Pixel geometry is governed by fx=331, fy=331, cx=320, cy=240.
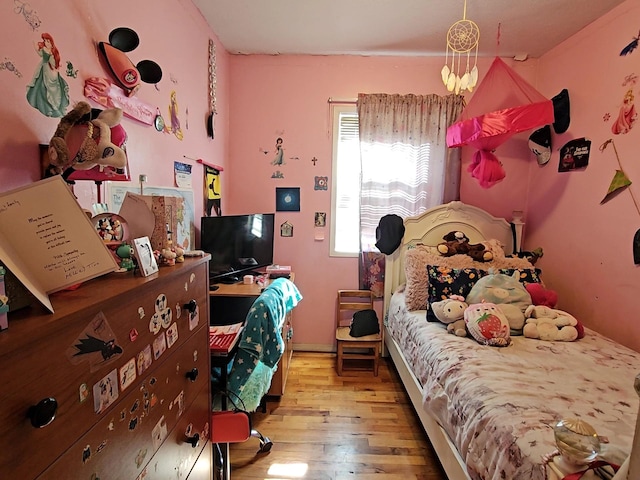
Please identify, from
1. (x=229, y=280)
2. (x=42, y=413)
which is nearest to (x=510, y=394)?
(x=42, y=413)

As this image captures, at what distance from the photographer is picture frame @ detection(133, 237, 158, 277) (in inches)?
35.2

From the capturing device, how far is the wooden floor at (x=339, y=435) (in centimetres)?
178

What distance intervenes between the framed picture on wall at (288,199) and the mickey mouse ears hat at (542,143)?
6.73 ft

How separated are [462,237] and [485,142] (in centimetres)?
75

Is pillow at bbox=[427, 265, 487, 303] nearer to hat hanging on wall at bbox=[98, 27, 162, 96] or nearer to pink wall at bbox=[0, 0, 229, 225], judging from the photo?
pink wall at bbox=[0, 0, 229, 225]

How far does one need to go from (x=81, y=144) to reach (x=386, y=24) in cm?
228

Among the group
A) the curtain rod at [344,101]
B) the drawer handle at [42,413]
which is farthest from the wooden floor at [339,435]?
the curtain rod at [344,101]

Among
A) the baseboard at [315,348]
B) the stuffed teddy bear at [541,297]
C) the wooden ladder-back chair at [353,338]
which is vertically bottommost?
the baseboard at [315,348]

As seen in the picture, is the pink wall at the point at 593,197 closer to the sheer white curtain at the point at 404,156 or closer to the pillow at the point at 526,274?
the pillow at the point at 526,274

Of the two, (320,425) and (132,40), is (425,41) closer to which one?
(132,40)

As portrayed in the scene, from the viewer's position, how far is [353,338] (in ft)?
9.11

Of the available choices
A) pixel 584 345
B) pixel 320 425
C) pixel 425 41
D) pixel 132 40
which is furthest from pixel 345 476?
pixel 425 41

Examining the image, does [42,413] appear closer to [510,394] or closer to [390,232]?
[510,394]

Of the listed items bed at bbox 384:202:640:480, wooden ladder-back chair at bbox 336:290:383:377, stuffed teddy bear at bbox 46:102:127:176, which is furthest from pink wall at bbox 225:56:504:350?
stuffed teddy bear at bbox 46:102:127:176
